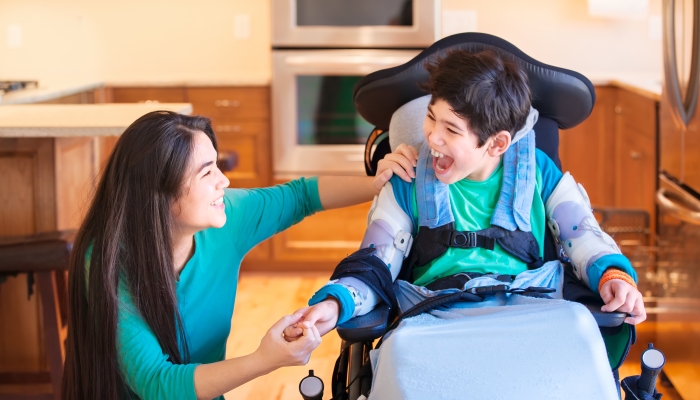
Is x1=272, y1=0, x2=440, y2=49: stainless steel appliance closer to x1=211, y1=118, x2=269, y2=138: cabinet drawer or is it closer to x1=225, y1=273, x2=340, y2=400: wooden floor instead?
x1=211, y1=118, x2=269, y2=138: cabinet drawer

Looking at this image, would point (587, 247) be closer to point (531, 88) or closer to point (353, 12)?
point (531, 88)

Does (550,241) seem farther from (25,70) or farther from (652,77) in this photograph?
(25,70)

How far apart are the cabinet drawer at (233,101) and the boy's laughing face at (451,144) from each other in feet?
8.30

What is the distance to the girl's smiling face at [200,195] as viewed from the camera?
1541mm

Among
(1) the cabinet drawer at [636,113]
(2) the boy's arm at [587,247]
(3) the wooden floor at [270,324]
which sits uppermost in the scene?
(1) the cabinet drawer at [636,113]

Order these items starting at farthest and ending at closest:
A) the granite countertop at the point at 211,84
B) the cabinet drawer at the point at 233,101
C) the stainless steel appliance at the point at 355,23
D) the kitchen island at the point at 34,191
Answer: the cabinet drawer at the point at 233,101
the stainless steel appliance at the point at 355,23
the granite countertop at the point at 211,84
the kitchen island at the point at 34,191

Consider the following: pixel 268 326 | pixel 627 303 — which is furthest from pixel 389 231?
pixel 268 326

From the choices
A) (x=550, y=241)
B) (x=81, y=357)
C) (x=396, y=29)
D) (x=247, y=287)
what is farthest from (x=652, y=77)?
(x=81, y=357)

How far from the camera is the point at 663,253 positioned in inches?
117

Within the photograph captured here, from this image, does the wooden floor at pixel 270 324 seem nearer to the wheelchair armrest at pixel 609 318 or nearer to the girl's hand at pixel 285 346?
the wheelchair armrest at pixel 609 318

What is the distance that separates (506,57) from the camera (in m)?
1.77

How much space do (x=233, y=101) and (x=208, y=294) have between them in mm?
2569

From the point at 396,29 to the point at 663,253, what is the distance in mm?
1646

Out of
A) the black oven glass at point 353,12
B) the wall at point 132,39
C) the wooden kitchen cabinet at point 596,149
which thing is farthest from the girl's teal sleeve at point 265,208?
the wall at point 132,39
